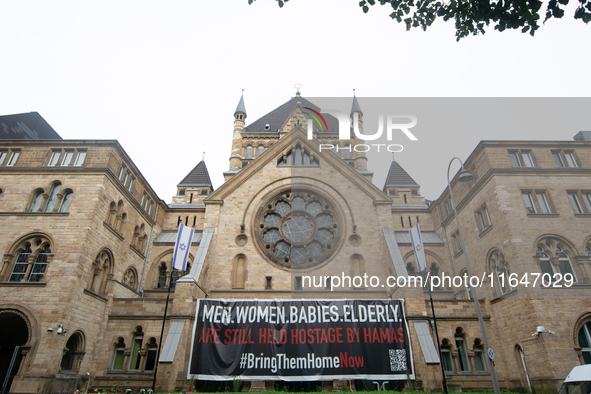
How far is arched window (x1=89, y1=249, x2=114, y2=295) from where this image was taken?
20.9 metres

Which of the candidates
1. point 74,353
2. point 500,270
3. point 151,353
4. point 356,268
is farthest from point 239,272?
point 500,270

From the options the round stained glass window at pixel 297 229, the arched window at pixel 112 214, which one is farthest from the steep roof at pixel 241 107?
the arched window at pixel 112 214

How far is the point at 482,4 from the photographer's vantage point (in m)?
8.81

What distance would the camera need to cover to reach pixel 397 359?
17953 mm

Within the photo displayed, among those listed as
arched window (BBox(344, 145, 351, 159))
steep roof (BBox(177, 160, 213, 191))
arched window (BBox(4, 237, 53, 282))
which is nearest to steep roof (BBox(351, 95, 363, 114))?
arched window (BBox(344, 145, 351, 159))

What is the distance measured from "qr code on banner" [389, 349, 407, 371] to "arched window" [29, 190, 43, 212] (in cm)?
2137

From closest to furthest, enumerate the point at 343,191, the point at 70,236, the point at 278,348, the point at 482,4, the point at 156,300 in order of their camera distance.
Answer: the point at 482,4 → the point at 278,348 → the point at 70,236 → the point at 156,300 → the point at 343,191

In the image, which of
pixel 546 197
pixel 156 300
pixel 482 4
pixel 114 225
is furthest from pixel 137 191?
pixel 546 197

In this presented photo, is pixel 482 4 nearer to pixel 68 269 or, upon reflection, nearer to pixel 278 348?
pixel 278 348

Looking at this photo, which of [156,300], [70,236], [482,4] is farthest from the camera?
[156,300]

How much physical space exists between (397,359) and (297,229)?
10764 millimetres

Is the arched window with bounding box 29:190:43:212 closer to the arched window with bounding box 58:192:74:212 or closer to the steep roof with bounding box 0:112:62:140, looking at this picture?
the arched window with bounding box 58:192:74:212

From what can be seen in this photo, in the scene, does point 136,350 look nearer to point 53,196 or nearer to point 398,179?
point 53,196

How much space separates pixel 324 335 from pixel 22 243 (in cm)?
1723
